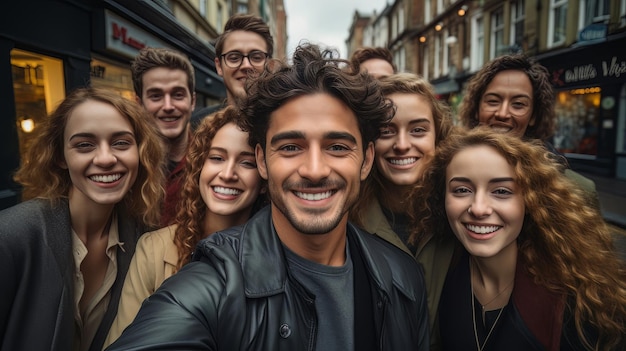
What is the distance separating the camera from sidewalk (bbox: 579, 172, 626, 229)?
7.18m

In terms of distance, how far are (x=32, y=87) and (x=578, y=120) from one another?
1512 cm

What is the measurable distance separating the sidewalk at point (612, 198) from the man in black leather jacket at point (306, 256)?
7093mm

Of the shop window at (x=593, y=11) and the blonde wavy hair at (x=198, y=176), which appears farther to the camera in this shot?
the shop window at (x=593, y=11)

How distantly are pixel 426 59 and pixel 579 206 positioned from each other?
93.7 ft

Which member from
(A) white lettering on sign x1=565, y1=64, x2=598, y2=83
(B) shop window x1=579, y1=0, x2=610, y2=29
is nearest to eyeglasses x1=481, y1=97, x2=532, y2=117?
(B) shop window x1=579, y1=0, x2=610, y2=29

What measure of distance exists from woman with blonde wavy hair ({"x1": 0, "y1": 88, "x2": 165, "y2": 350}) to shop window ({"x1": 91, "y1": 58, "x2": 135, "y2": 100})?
370cm

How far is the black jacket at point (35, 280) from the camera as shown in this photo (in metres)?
1.74

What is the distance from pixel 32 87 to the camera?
4641 mm

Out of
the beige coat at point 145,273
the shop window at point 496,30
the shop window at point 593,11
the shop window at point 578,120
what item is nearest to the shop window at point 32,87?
the beige coat at point 145,273

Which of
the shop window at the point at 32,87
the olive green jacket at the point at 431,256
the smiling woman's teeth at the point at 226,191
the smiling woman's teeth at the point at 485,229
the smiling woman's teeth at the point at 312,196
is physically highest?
the shop window at the point at 32,87

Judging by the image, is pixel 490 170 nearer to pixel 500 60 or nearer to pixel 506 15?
pixel 500 60

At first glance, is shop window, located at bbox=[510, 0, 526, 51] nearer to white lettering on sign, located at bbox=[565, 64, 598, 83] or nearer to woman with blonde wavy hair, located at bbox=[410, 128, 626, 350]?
white lettering on sign, located at bbox=[565, 64, 598, 83]

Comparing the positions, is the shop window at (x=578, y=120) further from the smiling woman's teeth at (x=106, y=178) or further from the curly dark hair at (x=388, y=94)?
the smiling woman's teeth at (x=106, y=178)

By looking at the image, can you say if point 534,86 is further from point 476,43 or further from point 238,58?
point 476,43
